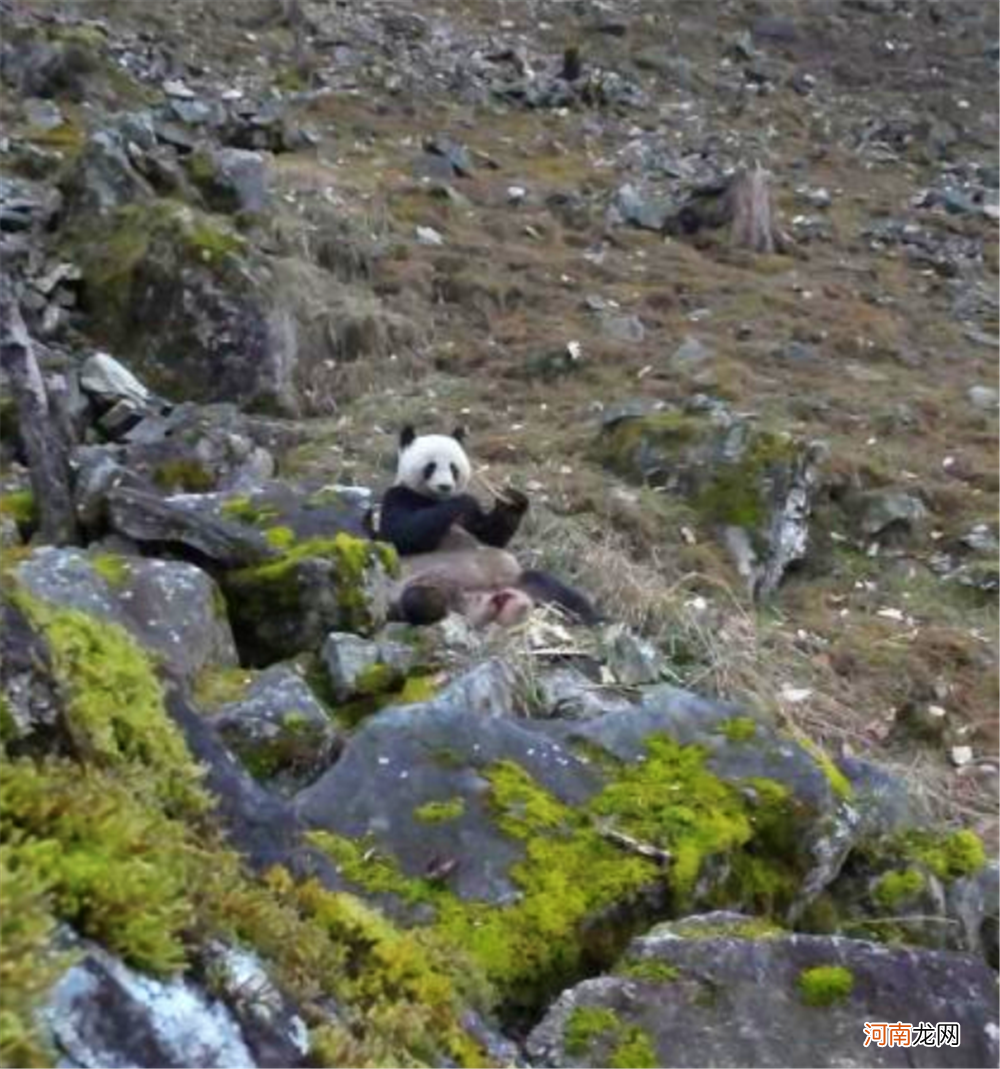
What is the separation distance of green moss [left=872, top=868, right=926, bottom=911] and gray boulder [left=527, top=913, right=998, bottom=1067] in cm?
102

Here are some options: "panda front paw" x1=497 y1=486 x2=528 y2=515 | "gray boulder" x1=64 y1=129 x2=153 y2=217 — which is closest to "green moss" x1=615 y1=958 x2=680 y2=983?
"panda front paw" x1=497 y1=486 x2=528 y2=515

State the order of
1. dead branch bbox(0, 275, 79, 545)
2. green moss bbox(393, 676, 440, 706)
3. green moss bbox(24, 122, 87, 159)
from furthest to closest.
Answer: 1. green moss bbox(24, 122, 87, 159)
2. dead branch bbox(0, 275, 79, 545)
3. green moss bbox(393, 676, 440, 706)

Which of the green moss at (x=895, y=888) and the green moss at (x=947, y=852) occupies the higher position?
the green moss at (x=895, y=888)

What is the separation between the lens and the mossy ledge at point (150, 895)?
2.32 metres

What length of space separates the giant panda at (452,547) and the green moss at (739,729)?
1.87 metres

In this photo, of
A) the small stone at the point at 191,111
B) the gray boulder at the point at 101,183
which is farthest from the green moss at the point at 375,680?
the small stone at the point at 191,111

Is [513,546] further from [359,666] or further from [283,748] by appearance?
[283,748]

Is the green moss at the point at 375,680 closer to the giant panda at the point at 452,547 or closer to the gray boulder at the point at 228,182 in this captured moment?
the giant panda at the point at 452,547

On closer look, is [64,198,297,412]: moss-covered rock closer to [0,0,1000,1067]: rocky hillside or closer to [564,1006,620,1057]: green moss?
[0,0,1000,1067]: rocky hillside

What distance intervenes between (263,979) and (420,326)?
12.4 meters

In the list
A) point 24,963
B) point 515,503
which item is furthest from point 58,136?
point 24,963

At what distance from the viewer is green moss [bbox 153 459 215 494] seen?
29.5 feet

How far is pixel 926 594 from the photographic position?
36.7ft

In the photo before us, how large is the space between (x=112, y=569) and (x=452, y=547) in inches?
107
